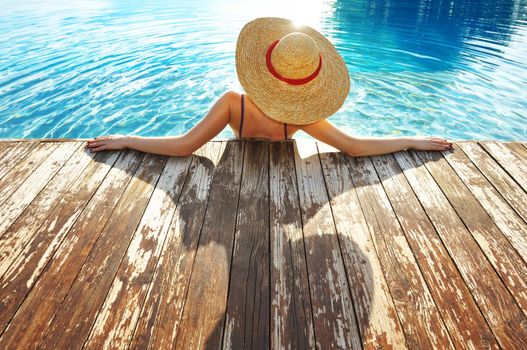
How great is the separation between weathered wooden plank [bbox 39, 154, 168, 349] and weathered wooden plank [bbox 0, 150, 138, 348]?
0.14ft

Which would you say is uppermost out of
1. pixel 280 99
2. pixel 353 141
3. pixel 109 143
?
pixel 280 99

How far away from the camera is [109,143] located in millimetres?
2908

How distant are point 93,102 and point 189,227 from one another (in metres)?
5.00

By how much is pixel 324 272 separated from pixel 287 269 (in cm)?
21

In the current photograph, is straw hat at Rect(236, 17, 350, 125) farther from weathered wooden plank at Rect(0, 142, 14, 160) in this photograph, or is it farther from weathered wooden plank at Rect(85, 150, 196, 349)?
weathered wooden plank at Rect(0, 142, 14, 160)

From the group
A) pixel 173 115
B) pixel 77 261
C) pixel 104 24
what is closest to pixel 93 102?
pixel 173 115

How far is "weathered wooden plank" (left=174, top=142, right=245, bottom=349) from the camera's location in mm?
1487

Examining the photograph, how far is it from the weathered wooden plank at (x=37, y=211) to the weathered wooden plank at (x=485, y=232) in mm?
2805

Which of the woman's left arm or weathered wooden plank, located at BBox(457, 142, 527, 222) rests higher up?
the woman's left arm

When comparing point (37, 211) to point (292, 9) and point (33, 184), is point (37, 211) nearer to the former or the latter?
point (33, 184)

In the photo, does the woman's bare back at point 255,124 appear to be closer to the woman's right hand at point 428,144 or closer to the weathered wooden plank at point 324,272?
the weathered wooden plank at point 324,272

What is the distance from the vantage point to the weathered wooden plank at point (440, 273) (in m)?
1.49

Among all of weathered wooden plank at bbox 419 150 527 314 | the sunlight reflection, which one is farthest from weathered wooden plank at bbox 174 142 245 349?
the sunlight reflection

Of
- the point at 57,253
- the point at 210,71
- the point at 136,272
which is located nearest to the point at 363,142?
the point at 136,272
